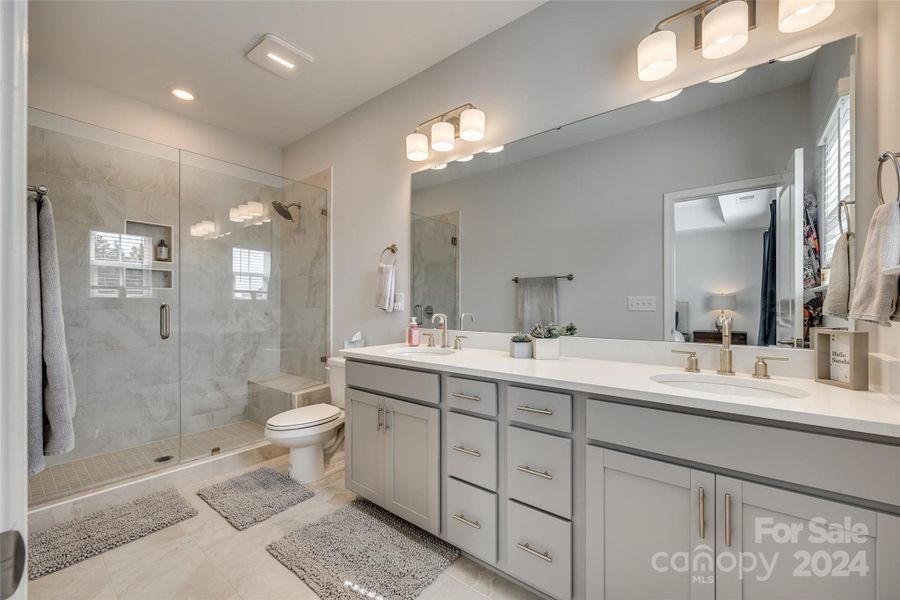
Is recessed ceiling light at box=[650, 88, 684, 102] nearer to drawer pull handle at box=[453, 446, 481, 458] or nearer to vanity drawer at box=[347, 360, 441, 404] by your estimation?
vanity drawer at box=[347, 360, 441, 404]

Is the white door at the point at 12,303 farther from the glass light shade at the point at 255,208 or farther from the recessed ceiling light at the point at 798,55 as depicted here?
the glass light shade at the point at 255,208

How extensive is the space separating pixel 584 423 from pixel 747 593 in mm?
561

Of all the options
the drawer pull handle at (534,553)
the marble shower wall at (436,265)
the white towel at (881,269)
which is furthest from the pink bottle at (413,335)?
the white towel at (881,269)

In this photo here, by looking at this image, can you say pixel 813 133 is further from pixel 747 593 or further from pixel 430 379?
pixel 430 379

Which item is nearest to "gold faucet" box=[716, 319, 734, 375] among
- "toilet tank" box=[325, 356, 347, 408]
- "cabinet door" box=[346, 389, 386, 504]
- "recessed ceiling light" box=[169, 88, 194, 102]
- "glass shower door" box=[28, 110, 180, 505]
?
"cabinet door" box=[346, 389, 386, 504]

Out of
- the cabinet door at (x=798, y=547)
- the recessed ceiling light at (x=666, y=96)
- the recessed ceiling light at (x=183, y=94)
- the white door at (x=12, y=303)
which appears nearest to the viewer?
the white door at (x=12, y=303)

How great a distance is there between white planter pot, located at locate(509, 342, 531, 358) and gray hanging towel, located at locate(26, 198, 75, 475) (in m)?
1.57

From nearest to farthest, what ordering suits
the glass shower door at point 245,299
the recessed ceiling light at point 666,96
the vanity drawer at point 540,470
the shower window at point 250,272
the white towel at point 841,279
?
the white towel at point 841,279 < the vanity drawer at point 540,470 < the recessed ceiling light at point 666,96 < the glass shower door at point 245,299 < the shower window at point 250,272

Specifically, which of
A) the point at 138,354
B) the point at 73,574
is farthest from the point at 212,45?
the point at 73,574

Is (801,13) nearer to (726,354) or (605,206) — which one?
(605,206)

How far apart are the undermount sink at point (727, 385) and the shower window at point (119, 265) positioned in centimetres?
319

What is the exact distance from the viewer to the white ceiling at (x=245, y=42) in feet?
6.37

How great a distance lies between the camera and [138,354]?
2615 millimetres

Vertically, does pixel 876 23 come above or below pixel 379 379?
above
